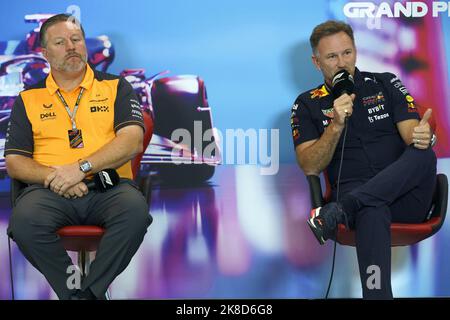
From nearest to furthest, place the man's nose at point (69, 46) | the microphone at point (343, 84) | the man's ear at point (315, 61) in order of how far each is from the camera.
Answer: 1. the microphone at point (343, 84)
2. the man's nose at point (69, 46)
3. the man's ear at point (315, 61)

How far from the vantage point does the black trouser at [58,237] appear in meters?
3.58

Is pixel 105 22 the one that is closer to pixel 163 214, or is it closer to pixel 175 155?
pixel 175 155

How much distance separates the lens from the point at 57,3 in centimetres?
457

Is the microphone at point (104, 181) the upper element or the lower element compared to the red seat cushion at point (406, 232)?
upper

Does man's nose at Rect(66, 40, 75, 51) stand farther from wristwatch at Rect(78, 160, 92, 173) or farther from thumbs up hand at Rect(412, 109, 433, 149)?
thumbs up hand at Rect(412, 109, 433, 149)

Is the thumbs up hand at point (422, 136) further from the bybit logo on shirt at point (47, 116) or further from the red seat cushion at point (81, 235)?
the bybit logo on shirt at point (47, 116)

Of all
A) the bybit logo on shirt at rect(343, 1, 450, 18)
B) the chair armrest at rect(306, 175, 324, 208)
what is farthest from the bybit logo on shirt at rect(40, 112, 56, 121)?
the bybit logo on shirt at rect(343, 1, 450, 18)

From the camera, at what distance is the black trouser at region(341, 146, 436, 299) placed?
357cm

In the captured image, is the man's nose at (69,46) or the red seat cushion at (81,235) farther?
the man's nose at (69,46)

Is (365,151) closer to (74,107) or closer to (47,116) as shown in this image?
(74,107)

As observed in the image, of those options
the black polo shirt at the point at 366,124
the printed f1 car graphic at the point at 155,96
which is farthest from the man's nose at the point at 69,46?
the black polo shirt at the point at 366,124

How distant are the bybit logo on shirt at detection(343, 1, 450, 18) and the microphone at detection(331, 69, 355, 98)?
730 millimetres

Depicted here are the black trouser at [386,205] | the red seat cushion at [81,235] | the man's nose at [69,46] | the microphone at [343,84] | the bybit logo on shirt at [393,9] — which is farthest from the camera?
the bybit logo on shirt at [393,9]
